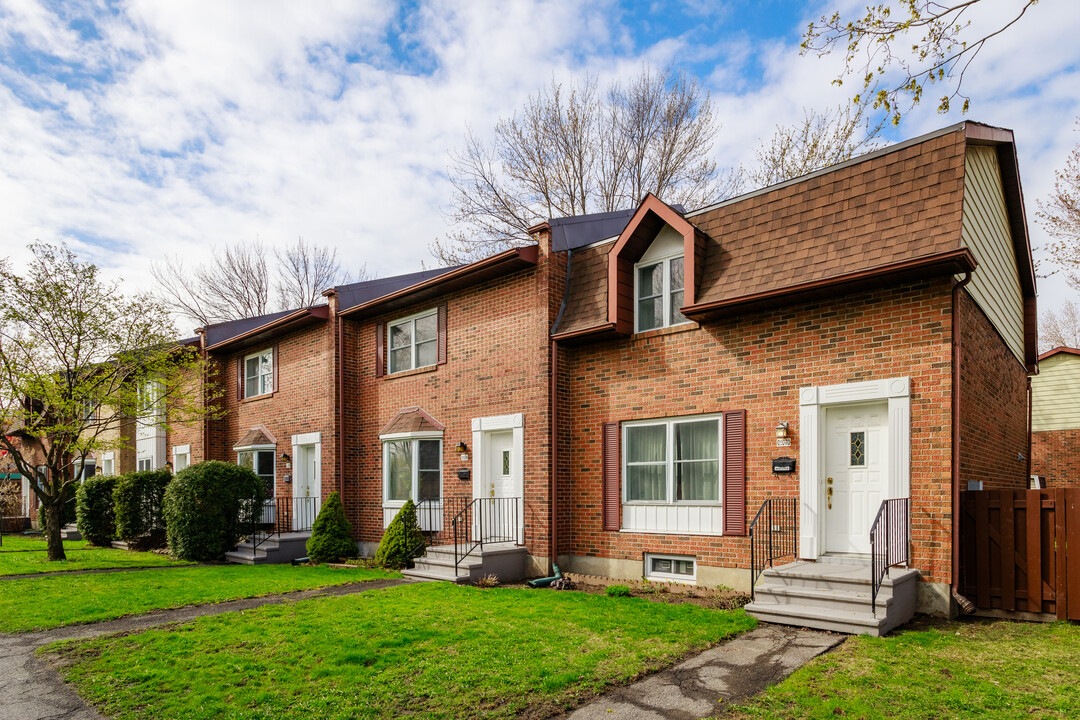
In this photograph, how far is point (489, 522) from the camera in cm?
1291

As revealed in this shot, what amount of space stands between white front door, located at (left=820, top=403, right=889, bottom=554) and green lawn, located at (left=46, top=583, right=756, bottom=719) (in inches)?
74.9

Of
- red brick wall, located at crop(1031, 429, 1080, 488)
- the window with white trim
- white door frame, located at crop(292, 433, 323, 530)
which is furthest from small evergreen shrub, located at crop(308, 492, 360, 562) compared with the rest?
red brick wall, located at crop(1031, 429, 1080, 488)

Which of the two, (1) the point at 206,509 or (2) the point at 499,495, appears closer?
(2) the point at 499,495

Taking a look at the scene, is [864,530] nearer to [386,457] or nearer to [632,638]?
[632,638]

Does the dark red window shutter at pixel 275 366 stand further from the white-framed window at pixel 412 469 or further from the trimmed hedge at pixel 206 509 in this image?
the white-framed window at pixel 412 469

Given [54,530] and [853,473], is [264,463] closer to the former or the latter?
[54,530]

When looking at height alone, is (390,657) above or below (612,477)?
below

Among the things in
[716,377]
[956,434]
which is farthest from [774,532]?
[956,434]

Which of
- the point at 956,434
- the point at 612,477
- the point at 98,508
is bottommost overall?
the point at 98,508

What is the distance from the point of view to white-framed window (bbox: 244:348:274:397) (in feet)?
63.3

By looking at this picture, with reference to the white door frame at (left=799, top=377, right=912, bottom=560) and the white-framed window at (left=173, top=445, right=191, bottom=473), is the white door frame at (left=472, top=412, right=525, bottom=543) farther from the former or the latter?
the white-framed window at (left=173, top=445, right=191, bottom=473)

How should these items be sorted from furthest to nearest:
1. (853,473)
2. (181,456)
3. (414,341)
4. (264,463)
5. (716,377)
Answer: (181,456)
(264,463)
(414,341)
(716,377)
(853,473)

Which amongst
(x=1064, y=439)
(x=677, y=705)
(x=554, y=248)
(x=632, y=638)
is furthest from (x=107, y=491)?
(x=1064, y=439)

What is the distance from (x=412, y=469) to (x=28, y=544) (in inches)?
559
